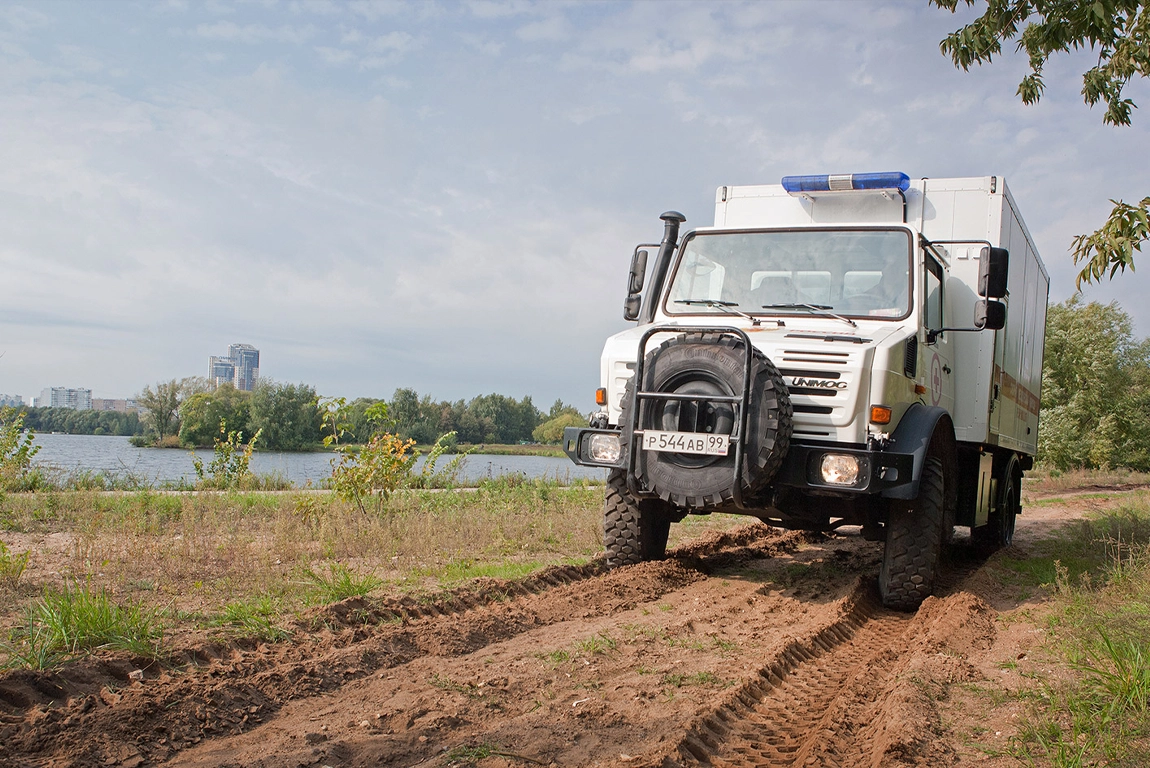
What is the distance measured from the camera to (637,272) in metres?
7.34

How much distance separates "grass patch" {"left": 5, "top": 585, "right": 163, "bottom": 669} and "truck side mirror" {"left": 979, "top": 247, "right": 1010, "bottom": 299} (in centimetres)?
607

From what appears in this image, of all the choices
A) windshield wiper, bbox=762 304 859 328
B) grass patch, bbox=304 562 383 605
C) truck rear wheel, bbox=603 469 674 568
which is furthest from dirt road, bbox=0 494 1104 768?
windshield wiper, bbox=762 304 859 328

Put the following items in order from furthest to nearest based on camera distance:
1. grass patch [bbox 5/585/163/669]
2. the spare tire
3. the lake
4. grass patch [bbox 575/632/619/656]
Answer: the lake → the spare tire → grass patch [bbox 575/632/619/656] → grass patch [bbox 5/585/163/669]

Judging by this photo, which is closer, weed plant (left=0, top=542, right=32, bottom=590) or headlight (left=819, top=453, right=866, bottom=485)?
headlight (left=819, top=453, right=866, bottom=485)

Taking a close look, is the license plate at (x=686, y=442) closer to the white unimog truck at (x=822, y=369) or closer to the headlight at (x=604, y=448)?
the white unimog truck at (x=822, y=369)

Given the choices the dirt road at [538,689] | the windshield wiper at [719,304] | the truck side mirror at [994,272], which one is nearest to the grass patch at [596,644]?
the dirt road at [538,689]

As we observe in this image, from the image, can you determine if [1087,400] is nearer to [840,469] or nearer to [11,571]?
[840,469]

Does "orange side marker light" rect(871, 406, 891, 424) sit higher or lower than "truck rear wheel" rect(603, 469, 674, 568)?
higher

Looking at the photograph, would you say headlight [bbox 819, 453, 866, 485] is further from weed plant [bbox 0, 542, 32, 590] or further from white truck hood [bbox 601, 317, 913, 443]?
weed plant [bbox 0, 542, 32, 590]

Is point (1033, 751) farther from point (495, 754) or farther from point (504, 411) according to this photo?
point (504, 411)

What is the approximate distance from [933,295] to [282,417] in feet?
62.5

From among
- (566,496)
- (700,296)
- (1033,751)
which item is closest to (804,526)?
(700,296)

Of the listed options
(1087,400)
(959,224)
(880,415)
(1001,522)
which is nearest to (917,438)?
(880,415)

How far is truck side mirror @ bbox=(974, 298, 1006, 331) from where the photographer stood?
20.5 ft
